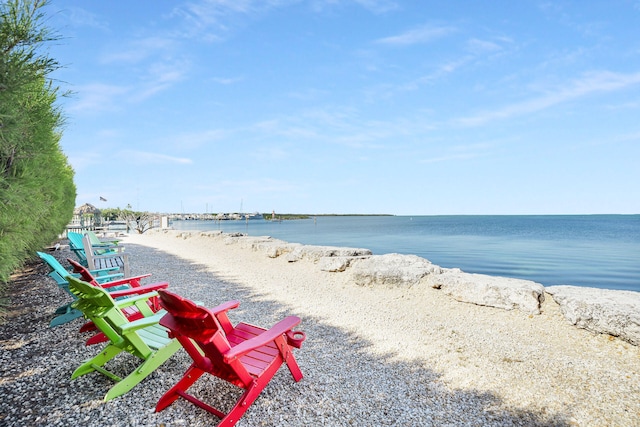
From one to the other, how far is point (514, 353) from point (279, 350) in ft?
9.45

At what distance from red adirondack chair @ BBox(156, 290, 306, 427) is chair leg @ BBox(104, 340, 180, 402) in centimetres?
33

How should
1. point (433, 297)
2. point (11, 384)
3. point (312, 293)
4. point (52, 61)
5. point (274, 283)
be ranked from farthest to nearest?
point (274, 283) < point (312, 293) < point (433, 297) < point (52, 61) < point (11, 384)

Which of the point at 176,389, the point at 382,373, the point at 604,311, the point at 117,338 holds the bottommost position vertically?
the point at 382,373

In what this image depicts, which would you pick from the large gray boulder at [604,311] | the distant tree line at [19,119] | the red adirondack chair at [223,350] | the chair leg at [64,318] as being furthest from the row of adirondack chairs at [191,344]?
the large gray boulder at [604,311]

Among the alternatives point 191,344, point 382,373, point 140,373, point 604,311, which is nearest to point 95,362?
point 140,373

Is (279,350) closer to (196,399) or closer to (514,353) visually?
(196,399)

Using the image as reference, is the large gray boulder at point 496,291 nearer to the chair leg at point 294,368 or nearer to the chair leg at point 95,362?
the chair leg at point 294,368

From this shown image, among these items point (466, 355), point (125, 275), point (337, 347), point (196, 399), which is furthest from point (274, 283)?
point (196, 399)

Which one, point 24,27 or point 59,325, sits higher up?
point 24,27

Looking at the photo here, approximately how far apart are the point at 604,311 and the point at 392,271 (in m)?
3.37

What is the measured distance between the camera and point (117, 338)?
300cm

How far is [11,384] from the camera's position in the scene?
3055 millimetres

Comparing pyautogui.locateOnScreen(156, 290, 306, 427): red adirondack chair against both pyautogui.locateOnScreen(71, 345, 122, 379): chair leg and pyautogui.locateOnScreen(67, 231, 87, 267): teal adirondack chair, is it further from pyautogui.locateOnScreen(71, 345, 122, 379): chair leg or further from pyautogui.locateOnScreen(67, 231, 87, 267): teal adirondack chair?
pyautogui.locateOnScreen(67, 231, 87, 267): teal adirondack chair

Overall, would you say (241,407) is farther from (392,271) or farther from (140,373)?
(392,271)
